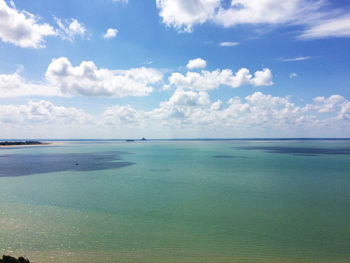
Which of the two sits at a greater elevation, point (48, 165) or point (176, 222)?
point (48, 165)

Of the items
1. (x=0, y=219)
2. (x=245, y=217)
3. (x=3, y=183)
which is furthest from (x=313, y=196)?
(x=3, y=183)

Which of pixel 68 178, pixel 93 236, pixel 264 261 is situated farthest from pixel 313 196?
pixel 68 178

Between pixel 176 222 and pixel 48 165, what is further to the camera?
pixel 48 165

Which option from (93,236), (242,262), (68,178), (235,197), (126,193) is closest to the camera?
(242,262)

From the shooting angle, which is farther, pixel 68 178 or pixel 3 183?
pixel 68 178

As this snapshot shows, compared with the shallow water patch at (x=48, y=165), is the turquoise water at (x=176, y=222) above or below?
below

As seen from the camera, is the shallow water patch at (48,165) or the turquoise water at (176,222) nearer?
the turquoise water at (176,222)

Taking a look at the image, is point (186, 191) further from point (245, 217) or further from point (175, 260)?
point (175, 260)

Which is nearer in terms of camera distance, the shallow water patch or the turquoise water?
the turquoise water

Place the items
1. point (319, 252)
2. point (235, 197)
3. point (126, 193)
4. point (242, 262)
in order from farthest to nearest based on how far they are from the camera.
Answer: point (126, 193)
point (235, 197)
point (319, 252)
point (242, 262)

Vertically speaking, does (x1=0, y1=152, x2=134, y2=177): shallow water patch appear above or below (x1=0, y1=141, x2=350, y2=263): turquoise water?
above
